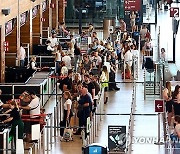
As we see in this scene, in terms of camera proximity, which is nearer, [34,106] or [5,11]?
[34,106]

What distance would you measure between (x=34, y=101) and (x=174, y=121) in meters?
3.96

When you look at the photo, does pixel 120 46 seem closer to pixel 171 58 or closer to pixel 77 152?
pixel 171 58

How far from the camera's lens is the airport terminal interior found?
71.3 ft

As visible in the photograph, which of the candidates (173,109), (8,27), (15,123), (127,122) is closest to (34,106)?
(15,123)

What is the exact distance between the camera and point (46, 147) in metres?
23.4

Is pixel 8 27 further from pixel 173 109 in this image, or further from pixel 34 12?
pixel 173 109

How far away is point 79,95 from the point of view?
83.7ft

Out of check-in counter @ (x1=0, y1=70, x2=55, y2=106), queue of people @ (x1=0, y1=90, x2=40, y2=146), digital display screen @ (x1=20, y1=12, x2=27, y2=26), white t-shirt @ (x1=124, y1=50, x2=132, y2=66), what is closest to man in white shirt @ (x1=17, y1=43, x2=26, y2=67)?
digital display screen @ (x1=20, y1=12, x2=27, y2=26)

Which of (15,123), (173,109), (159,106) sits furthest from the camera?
(173,109)

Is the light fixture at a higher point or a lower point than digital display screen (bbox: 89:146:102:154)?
higher

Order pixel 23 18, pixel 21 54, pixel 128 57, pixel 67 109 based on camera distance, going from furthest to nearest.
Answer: pixel 23 18, pixel 128 57, pixel 21 54, pixel 67 109


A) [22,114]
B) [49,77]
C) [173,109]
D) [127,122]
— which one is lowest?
[127,122]

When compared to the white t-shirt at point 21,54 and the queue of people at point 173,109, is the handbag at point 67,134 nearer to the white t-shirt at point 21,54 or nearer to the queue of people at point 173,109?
the queue of people at point 173,109

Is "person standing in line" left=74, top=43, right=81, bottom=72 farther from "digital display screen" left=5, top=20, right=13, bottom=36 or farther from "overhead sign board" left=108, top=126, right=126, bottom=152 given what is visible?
"overhead sign board" left=108, top=126, right=126, bottom=152
